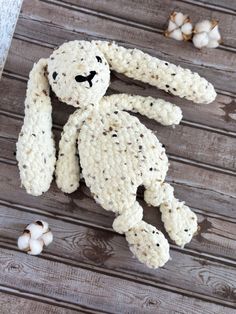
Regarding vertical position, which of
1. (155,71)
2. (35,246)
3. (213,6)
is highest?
(213,6)

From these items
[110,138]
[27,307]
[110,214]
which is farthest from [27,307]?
[110,138]

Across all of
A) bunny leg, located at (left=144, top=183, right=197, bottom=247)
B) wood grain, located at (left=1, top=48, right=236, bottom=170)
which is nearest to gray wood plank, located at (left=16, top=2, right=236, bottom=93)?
wood grain, located at (left=1, top=48, right=236, bottom=170)

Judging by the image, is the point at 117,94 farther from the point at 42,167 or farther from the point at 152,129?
the point at 42,167

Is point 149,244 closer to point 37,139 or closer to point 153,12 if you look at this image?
point 37,139

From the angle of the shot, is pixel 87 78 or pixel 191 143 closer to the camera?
pixel 87 78

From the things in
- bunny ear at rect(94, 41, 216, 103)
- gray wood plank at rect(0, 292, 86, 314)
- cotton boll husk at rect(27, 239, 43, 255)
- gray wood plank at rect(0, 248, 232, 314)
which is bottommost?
gray wood plank at rect(0, 292, 86, 314)

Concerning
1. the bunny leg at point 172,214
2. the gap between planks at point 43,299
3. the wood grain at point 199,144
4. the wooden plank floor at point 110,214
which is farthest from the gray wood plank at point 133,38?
the gap between planks at point 43,299

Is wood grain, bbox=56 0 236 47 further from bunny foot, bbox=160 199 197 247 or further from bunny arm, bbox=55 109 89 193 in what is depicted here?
bunny foot, bbox=160 199 197 247
